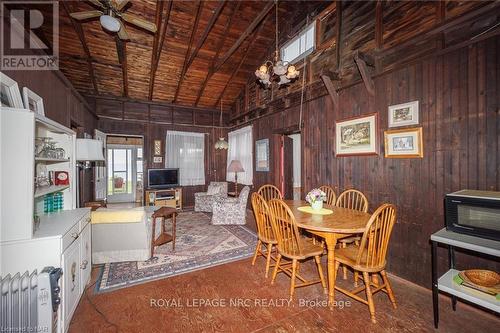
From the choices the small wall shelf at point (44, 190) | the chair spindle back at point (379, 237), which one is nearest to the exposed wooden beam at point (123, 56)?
the small wall shelf at point (44, 190)

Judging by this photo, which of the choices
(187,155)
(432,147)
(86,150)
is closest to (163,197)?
(187,155)

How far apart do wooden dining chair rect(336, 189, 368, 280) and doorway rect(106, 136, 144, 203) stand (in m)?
6.28

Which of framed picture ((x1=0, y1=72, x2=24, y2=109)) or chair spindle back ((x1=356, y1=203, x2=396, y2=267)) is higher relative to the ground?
framed picture ((x1=0, y1=72, x2=24, y2=109))

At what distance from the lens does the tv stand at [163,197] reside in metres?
6.11

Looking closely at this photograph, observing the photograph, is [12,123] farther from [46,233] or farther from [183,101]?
[183,101]

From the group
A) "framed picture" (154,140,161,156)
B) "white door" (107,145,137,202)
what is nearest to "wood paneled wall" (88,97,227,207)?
"framed picture" (154,140,161,156)

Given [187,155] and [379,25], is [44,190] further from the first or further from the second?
[187,155]

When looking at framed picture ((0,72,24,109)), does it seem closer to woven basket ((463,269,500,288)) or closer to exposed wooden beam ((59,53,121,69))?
exposed wooden beam ((59,53,121,69))

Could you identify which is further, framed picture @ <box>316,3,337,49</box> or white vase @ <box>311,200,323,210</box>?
framed picture @ <box>316,3,337,49</box>

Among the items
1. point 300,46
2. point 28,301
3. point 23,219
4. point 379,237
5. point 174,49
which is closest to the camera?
point 28,301

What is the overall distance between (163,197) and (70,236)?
453 centimetres

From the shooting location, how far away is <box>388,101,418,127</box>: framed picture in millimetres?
2504
